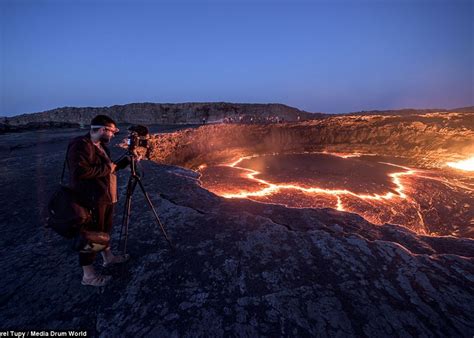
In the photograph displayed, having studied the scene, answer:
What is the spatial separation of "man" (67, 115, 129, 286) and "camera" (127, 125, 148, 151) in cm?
22

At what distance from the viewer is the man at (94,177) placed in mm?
2641

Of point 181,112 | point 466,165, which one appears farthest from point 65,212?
point 181,112

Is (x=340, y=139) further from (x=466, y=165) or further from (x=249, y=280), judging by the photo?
(x=249, y=280)

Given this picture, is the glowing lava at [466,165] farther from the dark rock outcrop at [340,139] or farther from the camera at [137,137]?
the camera at [137,137]

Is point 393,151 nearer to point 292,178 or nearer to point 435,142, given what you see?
point 435,142

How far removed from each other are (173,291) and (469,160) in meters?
24.3

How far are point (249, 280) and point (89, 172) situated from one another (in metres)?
2.29

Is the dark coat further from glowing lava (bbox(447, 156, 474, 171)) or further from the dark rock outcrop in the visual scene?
glowing lava (bbox(447, 156, 474, 171))

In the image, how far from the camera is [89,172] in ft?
8.76

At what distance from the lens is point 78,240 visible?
8.86 feet

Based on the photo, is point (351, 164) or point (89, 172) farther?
point (351, 164)

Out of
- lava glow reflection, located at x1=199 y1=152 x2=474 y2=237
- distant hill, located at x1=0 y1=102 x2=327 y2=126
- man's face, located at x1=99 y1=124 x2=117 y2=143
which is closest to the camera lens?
man's face, located at x1=99 y1=124 x2=117 y2=143

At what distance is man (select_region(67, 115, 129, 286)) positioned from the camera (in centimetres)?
264

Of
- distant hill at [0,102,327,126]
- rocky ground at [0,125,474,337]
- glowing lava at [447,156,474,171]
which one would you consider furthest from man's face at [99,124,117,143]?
distant hill at [0,102,327,126]
